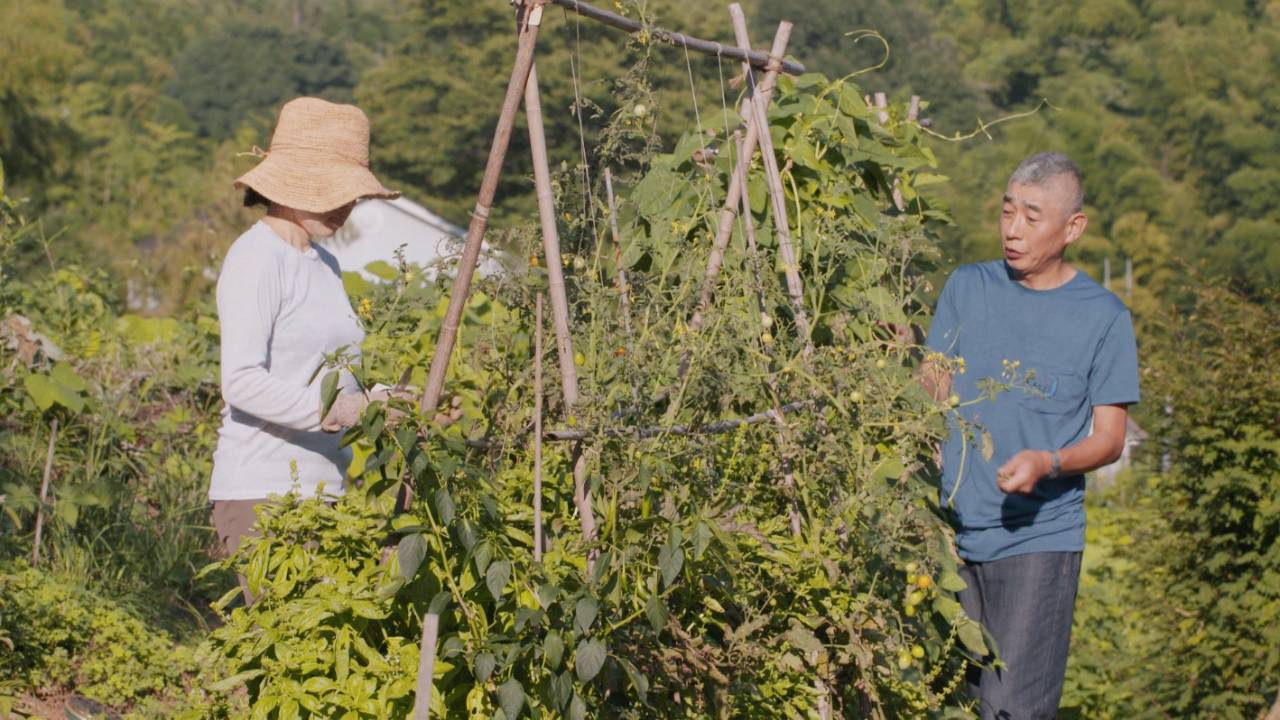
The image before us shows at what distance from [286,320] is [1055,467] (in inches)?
70.4

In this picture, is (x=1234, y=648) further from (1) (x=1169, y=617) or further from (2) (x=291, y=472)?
(2) (x=291, y=472)

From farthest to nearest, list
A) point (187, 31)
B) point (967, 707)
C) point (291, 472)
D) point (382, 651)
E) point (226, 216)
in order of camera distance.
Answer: point (187, 31) < point (226, 216) < point (967, 707) < point (291, 472) < point (382, 651)

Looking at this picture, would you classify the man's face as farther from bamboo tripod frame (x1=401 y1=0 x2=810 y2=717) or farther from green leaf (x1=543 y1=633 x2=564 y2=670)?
green leaf (x1=543 y1=633 x2=564 y2=670)

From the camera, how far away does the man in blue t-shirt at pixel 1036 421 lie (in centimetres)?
349

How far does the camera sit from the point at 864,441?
3215 millimetres

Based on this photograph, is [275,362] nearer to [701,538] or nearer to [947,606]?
[701,538]

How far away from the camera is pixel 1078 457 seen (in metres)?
3.36

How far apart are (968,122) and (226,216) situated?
212 ft

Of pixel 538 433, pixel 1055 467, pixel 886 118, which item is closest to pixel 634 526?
pixel 538 433

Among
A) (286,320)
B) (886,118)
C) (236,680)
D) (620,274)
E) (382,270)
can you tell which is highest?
(886,118)

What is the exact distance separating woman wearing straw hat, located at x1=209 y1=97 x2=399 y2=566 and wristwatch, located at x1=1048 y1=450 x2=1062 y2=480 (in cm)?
155

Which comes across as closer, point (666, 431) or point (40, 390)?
point (666, 431)

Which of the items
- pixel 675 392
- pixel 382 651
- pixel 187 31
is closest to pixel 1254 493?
pixel 675 392

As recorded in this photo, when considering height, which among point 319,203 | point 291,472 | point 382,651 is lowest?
point 382,651
